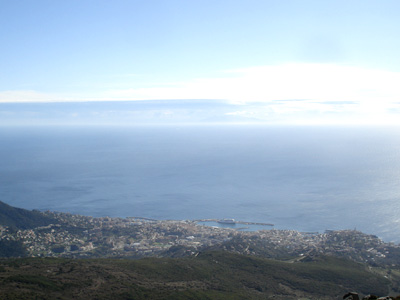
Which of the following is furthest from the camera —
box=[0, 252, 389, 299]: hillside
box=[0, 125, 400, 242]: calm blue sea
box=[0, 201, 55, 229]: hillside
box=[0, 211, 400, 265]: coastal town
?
box=[0, 125, 400, 242]: calm blue sea

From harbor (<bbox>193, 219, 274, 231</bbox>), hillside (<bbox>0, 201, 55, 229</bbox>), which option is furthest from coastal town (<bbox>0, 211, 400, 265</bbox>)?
harbor (<bbox>193, 219, 274, 231</bbox>)

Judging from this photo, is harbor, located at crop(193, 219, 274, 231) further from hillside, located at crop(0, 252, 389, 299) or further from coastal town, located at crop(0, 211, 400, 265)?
hillside, located at crop(0, 252, 389, 299)

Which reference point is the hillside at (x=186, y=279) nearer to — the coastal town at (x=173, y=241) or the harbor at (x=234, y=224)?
the coastal town at (x=173, y=241)

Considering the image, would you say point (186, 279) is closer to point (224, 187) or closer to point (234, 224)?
point (234, 224)

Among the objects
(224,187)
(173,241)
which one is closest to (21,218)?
(173,241)

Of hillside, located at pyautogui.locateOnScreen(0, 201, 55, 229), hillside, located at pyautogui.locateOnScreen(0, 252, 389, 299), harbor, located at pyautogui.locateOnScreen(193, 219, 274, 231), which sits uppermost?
hillside, located at pyautogui.locateOnScreen(0, 252, 389, 299)

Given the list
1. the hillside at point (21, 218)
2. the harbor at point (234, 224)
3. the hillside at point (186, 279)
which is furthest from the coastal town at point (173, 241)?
the hillside at point (186, 279)

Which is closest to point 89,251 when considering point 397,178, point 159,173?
point 159,173
